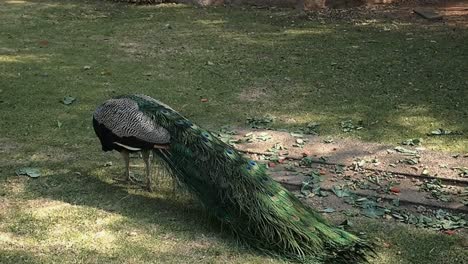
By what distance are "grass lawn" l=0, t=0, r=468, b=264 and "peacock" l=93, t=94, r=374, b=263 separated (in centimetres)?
20

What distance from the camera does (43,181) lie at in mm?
5031

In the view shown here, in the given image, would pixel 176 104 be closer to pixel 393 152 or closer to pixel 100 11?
pixel 393 152

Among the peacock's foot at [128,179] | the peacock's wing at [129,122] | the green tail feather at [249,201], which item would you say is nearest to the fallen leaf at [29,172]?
the peacock's foot at [128,179]

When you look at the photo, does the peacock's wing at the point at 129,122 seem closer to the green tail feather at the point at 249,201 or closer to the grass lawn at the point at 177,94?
the green tail feather at the point at 249,201

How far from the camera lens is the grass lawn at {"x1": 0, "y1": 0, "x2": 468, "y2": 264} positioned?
416 cm

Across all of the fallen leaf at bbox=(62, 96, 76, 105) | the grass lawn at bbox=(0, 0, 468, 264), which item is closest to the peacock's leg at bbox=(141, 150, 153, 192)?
the grass lawn at bbox=(0, 0, 468, 264)

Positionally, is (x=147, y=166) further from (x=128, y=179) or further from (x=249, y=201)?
(x=249, y=201)

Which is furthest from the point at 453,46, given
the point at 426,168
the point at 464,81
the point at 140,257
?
the point at 140,257

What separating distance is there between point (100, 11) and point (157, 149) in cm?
894

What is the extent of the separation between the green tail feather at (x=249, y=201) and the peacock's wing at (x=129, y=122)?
6cm

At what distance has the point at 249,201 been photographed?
3.98 meters

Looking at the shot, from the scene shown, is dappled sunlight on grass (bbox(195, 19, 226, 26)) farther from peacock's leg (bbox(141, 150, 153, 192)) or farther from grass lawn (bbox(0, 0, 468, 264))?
peacock's leg (bbox(141, 150, 153, 192))

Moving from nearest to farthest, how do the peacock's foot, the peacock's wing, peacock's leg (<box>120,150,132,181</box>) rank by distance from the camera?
the peacock's wing → peacock's leg (<box>120,150,132,181</box>) → the peacock's foot

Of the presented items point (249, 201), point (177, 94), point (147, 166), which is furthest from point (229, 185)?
point (177, 94)
